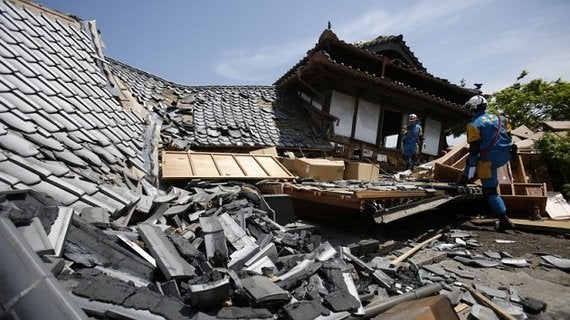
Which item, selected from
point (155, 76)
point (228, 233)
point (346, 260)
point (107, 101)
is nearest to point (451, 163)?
point (346, 260)

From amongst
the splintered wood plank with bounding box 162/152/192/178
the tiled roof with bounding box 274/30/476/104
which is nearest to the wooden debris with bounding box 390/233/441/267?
the splintered wood plank with bounding box 162/152/192/178

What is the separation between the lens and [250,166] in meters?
7.00

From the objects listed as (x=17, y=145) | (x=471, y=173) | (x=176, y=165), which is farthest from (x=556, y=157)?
(x=17, y=145)

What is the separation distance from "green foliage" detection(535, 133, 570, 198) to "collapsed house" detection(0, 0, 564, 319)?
5292 mm

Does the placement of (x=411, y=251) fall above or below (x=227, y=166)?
below

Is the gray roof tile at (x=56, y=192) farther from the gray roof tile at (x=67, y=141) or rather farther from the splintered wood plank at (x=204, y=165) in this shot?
the splintered wood plank at (x=204, y=165)

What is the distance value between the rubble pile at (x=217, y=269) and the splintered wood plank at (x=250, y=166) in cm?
210

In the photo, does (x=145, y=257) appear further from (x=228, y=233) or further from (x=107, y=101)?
(x=107, y=101)

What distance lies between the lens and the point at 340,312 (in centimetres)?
228

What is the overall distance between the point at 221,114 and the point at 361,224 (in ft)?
23.2

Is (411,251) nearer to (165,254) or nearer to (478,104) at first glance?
(478,104)

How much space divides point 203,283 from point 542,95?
87.6 ft

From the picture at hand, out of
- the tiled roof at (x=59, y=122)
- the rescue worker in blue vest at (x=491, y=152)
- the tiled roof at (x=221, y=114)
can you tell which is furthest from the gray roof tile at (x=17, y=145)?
the rescue worker in blue vest at (x=491, y=152)

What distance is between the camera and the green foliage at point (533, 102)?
62.7 feet
